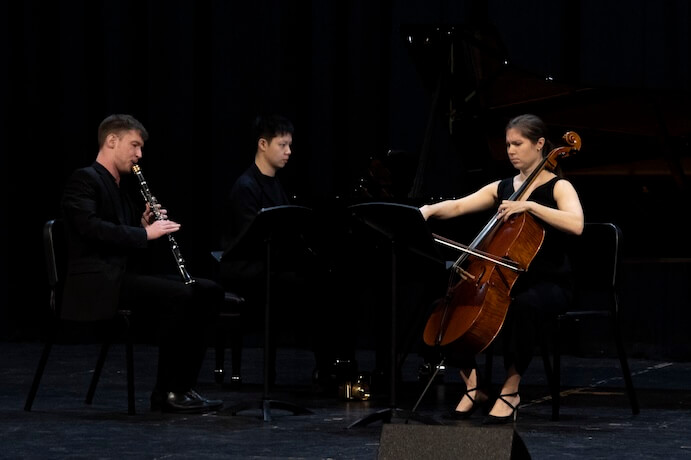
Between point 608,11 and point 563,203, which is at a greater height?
point 608,11

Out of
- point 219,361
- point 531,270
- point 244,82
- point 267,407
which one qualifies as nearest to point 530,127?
point 531,270

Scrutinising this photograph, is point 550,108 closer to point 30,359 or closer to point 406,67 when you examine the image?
point 406,67

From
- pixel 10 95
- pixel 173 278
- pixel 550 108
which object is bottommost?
pixel 173 278

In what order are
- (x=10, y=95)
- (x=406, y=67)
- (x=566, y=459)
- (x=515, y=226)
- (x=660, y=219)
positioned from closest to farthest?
(x=566, y=459)
(x=515, y=226)
(x=660, y=219)
(x=406, y=67)
(x=10, y=95)

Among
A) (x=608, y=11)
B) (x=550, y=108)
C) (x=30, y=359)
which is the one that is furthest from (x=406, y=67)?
(x=30, y=359)

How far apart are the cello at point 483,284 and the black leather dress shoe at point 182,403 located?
35.7 inches

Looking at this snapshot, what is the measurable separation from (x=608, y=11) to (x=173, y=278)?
320cm

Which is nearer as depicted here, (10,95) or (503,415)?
(503,415)

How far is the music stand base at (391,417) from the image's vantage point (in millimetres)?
3811

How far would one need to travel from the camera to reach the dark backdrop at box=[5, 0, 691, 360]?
6.43 meters

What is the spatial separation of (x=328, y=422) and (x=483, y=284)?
77 cm

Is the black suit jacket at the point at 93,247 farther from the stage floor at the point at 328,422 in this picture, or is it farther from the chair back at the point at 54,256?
the stage floor at the point at 328,422

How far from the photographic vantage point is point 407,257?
12.9ft

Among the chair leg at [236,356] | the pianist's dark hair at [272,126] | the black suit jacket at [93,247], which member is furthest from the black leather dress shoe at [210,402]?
the pianist's dark hair at [272,126]
